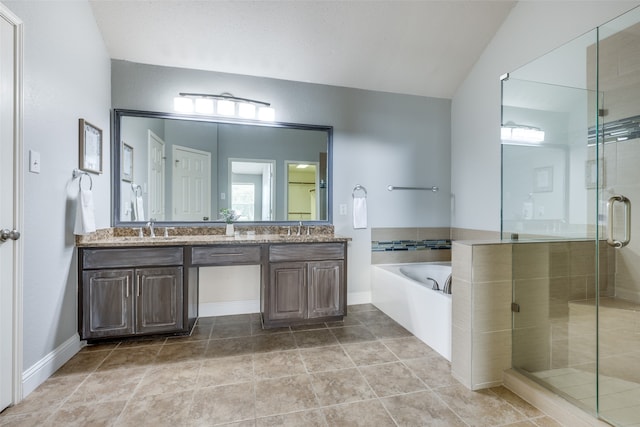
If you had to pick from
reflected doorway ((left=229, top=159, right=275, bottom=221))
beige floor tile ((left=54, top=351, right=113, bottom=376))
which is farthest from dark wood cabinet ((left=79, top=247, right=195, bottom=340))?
reflected doorway ((left=229, top=159, right=275, bottom=221))

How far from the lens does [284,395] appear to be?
1.63 metres

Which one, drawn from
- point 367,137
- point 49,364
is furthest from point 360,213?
point 49,364

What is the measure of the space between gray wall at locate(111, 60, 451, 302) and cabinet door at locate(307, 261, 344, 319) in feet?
1.92

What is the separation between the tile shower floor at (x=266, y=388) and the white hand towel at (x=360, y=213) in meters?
1.10

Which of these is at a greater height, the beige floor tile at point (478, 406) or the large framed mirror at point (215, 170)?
the large framed mirror at point (215, 170)

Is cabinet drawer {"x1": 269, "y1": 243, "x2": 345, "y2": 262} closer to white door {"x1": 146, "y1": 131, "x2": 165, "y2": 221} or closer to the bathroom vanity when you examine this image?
the bathroom vanity

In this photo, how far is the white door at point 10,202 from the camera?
1.47 m

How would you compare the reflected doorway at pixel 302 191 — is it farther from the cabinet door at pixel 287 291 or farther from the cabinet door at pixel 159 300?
the cabinet door at pixel 159 300

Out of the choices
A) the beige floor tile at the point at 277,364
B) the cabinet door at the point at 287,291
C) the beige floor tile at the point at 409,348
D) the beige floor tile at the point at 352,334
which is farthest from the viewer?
the cabinet door at the point at 287,291

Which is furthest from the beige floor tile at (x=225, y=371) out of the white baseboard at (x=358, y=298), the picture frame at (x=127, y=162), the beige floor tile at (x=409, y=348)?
the picture frame at (x=127, y=162)

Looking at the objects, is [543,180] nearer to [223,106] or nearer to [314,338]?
[314,338]

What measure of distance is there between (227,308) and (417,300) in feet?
5.72

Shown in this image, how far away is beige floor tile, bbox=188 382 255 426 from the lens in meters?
1.44

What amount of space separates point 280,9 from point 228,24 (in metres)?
0.44
